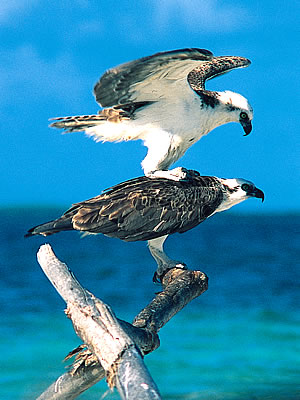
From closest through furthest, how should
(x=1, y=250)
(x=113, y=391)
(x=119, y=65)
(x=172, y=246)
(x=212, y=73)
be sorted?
(x=113, y=391), (x=119, y=65), (x=212, y=73), (x=1, y=250), (x=172, y=246)

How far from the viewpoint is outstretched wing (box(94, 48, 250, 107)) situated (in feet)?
18.2

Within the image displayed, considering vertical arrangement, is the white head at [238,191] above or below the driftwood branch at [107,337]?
above

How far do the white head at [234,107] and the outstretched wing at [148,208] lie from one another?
90 cm

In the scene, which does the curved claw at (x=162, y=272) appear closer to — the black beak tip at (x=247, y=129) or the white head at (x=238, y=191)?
the white head at (x=238, y=191)

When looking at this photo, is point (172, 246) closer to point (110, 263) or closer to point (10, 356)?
point (110, 263)

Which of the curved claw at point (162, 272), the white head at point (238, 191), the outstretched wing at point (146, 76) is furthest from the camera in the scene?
the curved claw at point (162, 272)

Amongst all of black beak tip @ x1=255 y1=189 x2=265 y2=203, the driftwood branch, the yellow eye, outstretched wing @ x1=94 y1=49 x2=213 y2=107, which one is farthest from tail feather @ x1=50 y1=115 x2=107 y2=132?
the driftwood branch

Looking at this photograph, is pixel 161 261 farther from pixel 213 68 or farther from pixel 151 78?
pixel 213 68

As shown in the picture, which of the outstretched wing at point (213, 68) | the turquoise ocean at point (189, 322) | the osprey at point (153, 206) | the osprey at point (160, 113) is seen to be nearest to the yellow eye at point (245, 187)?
the osprey at point (153, 206)

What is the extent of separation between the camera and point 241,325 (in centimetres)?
2261

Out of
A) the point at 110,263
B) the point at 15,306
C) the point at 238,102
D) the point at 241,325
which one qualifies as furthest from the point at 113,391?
the point at 110,263

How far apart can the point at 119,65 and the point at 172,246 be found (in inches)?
1453

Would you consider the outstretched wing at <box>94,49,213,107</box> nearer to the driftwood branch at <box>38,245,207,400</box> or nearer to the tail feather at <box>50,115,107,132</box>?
the tail feather at <box>50,115,107,132</box>

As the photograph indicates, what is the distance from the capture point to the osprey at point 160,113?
6.13m
